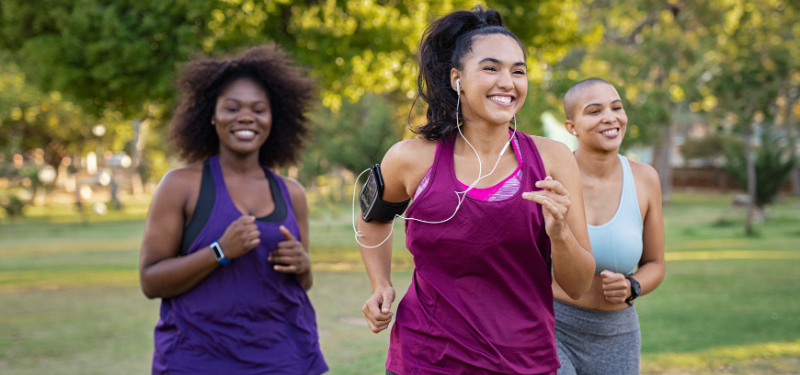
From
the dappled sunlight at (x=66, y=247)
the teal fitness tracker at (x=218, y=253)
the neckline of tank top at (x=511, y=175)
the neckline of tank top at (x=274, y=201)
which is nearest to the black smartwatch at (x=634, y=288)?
the neckline of tank top at (x=511, y=175)

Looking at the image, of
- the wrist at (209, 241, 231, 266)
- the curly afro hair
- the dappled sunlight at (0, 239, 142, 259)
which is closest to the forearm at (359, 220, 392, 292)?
the wrist at (209, 241, 231, 266)

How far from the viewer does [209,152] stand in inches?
152

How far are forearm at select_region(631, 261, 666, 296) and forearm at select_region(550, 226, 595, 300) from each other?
947 mm

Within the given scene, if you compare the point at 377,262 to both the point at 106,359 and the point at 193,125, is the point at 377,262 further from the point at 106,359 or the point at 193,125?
the point at 106,359

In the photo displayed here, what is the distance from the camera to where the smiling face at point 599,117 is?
3.23 m

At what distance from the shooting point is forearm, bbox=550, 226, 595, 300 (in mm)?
2178

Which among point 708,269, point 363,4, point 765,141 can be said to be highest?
point 363,4

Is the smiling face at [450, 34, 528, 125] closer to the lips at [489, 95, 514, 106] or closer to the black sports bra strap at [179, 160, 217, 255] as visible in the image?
the lips at [489, 95, 514, 106]

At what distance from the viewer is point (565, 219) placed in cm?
222

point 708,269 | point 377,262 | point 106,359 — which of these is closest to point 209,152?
point 377,262

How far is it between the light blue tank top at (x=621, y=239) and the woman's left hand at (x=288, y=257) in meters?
1.36

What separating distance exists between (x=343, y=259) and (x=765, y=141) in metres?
14.8

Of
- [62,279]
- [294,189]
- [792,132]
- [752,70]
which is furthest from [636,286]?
[792,132]

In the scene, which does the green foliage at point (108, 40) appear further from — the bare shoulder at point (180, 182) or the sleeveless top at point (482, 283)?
the sleeveless top at point (482, 283)
